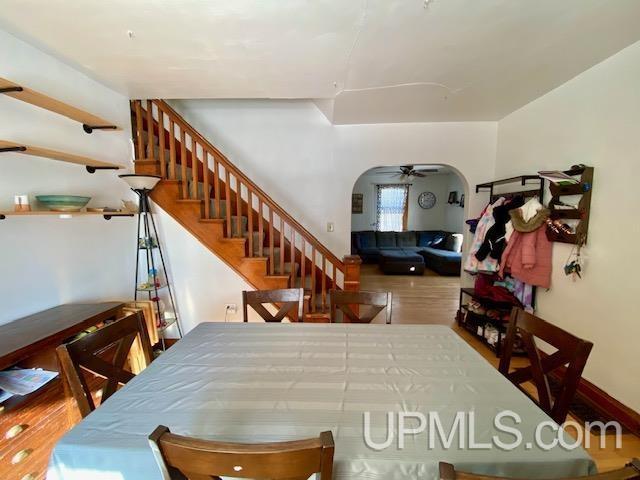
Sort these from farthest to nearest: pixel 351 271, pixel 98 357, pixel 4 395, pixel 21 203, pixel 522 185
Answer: pixel 522 185 < pixel 351 271 < pixel 21 203 < pixel 4 395 < pixel 98 357

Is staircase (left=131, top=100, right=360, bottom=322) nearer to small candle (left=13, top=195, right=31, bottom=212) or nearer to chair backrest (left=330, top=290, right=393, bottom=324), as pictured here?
chair backrest (left=330, top=290, right=393, bottom=324)

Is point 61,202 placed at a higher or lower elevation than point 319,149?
lower

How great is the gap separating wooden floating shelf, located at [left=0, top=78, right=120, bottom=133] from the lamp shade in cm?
41

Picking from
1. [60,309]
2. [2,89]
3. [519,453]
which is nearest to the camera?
[519,453]

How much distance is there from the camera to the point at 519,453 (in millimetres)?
760

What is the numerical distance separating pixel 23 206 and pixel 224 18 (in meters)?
1.70

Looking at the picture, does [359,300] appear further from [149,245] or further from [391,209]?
[391,209]

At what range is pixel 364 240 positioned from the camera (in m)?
7.29

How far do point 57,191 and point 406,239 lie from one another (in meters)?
6.99

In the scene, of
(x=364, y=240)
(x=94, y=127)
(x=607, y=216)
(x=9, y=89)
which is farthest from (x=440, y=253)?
(x=9, y=89)

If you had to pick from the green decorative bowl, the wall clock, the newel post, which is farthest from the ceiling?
the wall clock

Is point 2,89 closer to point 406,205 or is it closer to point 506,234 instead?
point 506,234

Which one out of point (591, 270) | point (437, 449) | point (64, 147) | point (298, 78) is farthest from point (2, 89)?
point (591, 270)

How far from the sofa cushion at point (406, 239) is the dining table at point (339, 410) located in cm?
629
